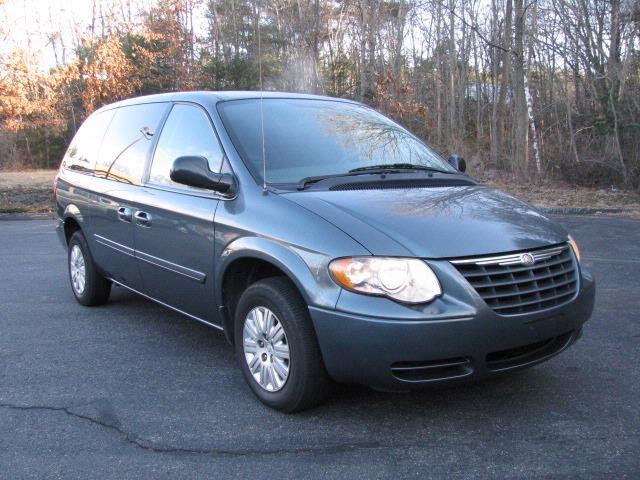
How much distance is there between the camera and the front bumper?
9.90ft

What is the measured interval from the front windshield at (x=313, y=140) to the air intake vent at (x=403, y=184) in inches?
10.1

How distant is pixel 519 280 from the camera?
10.6ft

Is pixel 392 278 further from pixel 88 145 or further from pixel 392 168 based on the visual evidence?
pixel 88 145

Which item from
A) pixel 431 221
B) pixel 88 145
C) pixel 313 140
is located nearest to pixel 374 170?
pixel 313 140

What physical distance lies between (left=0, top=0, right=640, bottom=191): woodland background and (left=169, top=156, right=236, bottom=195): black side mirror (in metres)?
13.5

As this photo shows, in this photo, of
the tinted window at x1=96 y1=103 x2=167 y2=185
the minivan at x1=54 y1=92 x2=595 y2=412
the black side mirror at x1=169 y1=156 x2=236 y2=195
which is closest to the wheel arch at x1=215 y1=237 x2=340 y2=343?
the minivan at x1=54 y1=92 x2=595 y2=412

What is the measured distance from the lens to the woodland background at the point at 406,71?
1634 centimetres

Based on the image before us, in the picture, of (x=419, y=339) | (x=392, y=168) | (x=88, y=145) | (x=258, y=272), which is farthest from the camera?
(x=88, y=145)

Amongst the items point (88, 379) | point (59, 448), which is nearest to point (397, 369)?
point (59, 448)

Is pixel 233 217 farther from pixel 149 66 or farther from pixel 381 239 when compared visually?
pixel 149 66

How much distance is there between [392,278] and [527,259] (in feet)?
2.40

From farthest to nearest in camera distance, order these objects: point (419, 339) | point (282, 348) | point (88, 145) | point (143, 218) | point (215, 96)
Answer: point (88, 145) → point (143, 218) → point (215, 96) → point (282, 348) → point (419, 339)

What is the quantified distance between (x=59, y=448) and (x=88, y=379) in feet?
3.13

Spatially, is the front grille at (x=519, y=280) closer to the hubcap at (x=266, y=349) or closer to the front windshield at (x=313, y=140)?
the hubcap at (x=266, y=349)
